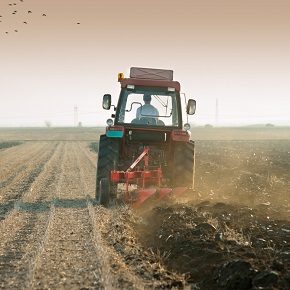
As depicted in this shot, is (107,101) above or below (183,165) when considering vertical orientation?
above

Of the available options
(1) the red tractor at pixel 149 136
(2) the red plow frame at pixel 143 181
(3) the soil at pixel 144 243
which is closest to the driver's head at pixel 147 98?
(1) the red tractor at pixel 149 136

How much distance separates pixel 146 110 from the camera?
11.1 metres

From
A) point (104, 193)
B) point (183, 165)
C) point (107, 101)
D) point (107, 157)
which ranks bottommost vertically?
point (104, 193)

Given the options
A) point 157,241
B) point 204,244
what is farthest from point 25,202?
point 204,244

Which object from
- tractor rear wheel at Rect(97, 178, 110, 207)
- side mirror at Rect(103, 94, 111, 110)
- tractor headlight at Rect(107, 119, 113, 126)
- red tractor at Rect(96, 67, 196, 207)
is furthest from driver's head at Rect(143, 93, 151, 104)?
tractor rear wheel at Rect(97, 178, 110, 207)

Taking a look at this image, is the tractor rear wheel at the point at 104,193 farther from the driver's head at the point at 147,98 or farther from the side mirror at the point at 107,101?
the driver's head at the point at 147,98

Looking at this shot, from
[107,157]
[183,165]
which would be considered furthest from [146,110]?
[183,165]

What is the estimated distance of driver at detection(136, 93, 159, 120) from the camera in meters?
A: 11.1

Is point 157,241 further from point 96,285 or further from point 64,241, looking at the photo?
point 96,285

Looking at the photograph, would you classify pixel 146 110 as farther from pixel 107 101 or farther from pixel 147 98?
pixel 107 101

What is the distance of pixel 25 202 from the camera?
1072cm

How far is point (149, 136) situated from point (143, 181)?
3.82 ft

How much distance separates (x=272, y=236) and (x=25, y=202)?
231 inches

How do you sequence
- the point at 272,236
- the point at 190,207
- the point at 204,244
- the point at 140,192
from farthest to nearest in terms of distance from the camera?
the point at 140,192
the point at 190,207
the point at 272,236
the point at 204,244
